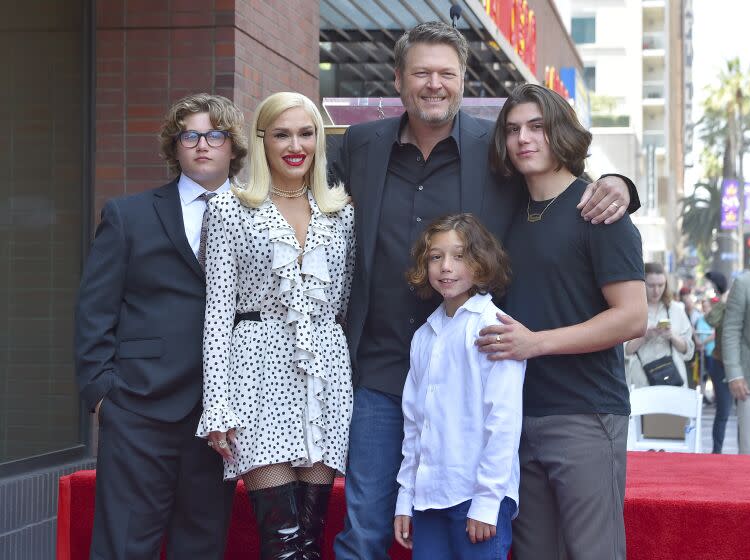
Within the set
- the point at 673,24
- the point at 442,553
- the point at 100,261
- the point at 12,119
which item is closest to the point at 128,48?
the point at 12,119

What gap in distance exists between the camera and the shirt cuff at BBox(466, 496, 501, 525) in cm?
364

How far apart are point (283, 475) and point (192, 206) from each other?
1.16 metres

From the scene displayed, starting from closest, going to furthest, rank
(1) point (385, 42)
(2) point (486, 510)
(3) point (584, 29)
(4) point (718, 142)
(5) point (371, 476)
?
1. (2) point (486, 510)
2. (5) point (371, 476)
3. (1) point (385, 42)
4. (3) point (584, 29)
5. (4) point (718, 142)

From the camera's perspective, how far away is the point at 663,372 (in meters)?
9.34

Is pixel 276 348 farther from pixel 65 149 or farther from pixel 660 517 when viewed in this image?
pixel 65 149

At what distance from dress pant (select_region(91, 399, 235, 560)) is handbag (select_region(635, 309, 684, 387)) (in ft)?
19.1

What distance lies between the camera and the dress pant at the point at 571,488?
3764 mm

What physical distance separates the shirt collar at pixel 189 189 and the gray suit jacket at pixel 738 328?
5.16 meters

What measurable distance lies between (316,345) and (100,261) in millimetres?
938

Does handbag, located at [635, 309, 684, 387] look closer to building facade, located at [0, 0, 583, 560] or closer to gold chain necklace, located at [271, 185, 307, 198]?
building facade, located at [0, 0, 583, 560]

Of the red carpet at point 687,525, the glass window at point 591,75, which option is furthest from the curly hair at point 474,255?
the glass window at point 591,75

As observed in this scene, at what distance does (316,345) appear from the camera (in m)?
3.93

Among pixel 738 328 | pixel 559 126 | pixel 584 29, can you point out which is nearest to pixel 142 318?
pixel 559 126

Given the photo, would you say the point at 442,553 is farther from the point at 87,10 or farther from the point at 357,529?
the point at 87,10
